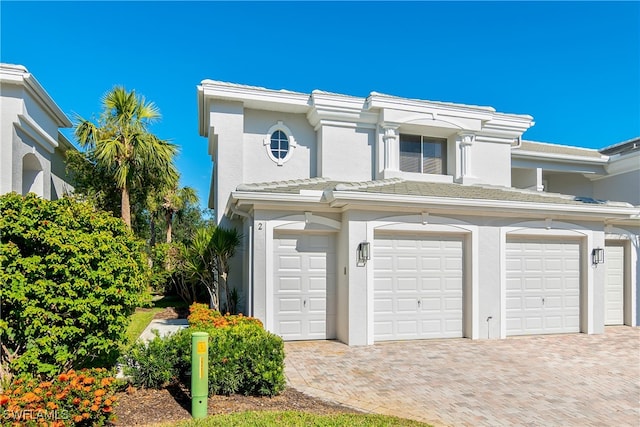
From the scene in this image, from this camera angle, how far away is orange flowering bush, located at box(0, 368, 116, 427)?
4293mm

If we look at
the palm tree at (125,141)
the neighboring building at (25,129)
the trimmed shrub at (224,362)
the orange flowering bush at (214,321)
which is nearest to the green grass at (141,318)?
the orange flowering bush at (214,321)

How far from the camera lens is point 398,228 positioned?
10.2 meters

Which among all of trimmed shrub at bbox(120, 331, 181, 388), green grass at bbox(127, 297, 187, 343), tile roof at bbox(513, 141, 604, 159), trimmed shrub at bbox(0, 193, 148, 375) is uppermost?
tile roof at bbox(513, 141, 604, 159)

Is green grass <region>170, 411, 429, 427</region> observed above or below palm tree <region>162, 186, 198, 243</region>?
below

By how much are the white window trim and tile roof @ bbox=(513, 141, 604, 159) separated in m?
9.88

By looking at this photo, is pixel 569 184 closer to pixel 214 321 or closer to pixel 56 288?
pixel 214 321

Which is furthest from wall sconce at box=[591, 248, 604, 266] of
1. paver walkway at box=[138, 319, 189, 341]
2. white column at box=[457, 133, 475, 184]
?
paver walkway at box=[138, 319, 189, 341]

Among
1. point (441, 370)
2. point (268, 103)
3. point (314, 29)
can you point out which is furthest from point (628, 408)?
point (314, 29)

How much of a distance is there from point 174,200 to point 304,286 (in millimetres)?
19665

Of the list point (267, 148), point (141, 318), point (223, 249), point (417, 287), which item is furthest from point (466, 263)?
point (141, 318)

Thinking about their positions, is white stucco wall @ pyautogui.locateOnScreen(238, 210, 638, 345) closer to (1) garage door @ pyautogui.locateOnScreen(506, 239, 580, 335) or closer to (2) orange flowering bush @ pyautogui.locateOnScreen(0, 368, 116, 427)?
(1) garage door @ pyautogui.locateOnScreen(506, 239, 580, 335)

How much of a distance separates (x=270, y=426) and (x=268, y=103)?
10041mm

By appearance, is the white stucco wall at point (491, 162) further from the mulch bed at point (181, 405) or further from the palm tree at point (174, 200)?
the palm tree at point (174, 200)

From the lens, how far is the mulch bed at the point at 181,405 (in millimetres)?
5152
